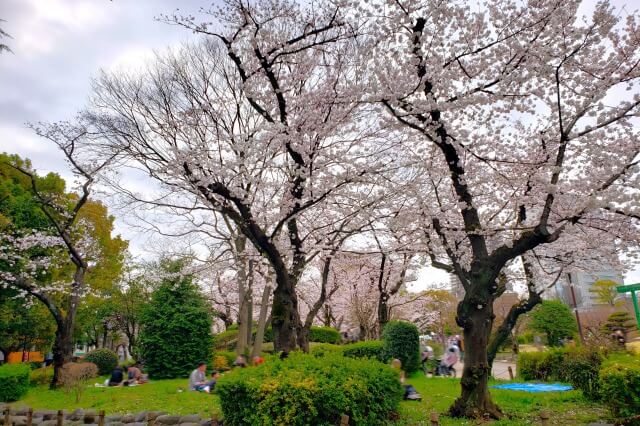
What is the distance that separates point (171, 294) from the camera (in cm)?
1616

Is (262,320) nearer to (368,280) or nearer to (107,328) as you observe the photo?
(368,280)

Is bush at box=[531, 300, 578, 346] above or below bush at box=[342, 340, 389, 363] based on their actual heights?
above

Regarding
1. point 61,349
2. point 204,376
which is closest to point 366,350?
point 204,376

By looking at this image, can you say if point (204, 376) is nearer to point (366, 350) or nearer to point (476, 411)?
point (366, 350)

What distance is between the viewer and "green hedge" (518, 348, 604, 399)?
28.8ft

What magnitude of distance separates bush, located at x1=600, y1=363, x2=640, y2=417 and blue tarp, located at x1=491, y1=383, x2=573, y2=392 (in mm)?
3369

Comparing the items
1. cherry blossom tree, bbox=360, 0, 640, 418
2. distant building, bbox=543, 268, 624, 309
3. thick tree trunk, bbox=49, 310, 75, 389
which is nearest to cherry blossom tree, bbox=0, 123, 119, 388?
thick tree trunk, bbox=49, 310, 75, 389

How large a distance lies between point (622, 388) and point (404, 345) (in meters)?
7.57

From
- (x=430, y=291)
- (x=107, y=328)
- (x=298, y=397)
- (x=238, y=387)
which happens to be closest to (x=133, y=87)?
(x=238, y=387)

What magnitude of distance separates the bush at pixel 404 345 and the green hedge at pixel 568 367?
310 centimetres

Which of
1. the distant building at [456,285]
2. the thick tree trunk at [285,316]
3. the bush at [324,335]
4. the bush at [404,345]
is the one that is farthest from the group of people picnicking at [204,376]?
the bush at [324,335]

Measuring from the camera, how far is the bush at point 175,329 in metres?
14.9

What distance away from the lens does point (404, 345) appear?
13320mm

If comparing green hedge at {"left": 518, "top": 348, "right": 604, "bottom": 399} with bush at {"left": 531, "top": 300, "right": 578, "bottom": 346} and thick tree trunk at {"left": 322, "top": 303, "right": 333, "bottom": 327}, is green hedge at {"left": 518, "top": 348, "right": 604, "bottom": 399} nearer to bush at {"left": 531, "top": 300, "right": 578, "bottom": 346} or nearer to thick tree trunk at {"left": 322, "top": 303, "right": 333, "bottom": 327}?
bush at {"left": 531, "top": 300, "right": 578, "bottom": 346}
